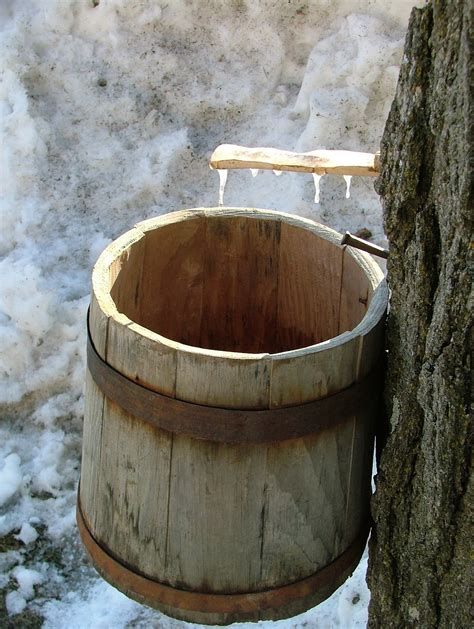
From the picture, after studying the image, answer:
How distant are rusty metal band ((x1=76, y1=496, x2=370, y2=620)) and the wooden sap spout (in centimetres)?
86

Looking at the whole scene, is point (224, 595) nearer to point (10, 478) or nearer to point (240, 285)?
point (240, 285)

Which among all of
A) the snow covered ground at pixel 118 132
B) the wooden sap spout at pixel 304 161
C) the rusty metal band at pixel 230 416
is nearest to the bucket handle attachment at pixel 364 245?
the wooden sap spout at pixel 304 161

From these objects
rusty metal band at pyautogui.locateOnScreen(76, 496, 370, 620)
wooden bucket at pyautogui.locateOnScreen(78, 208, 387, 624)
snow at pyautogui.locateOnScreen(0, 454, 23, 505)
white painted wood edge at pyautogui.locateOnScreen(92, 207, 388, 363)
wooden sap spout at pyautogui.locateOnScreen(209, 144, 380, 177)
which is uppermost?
wooden sap spout at pyautogui.locateOnScreen(209, 144, 380, 177)

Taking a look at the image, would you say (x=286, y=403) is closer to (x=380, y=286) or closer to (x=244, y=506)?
(x=244, y=506)

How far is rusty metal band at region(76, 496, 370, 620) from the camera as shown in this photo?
1913 mm

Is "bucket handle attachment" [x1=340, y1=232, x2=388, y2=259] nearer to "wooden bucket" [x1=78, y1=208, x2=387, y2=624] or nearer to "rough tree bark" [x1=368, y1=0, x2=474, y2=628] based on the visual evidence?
"wooden bucket" [x1=78, y1=208, x2=387, y2=624]

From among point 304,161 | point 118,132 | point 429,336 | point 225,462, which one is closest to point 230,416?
point 225,462

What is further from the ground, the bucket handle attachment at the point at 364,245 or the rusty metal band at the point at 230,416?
the bucket handle attachment at the point at 364,245

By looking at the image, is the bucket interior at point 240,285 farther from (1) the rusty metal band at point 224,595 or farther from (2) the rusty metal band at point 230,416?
(1) the rusty metal band at point 224,595

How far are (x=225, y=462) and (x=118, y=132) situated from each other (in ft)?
9.44

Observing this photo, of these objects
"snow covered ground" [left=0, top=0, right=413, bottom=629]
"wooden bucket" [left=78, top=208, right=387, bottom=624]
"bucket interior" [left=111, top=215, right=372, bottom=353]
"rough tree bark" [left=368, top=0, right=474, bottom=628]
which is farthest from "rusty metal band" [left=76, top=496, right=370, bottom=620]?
"snow covered ground" [left=0, top=0, right=413, bottom=629]

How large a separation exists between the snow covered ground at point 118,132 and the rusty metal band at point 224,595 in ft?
4.77

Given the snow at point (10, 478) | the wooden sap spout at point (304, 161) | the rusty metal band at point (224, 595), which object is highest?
the wooden sap spout at point (304, 161)

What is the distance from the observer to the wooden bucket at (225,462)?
178cm
